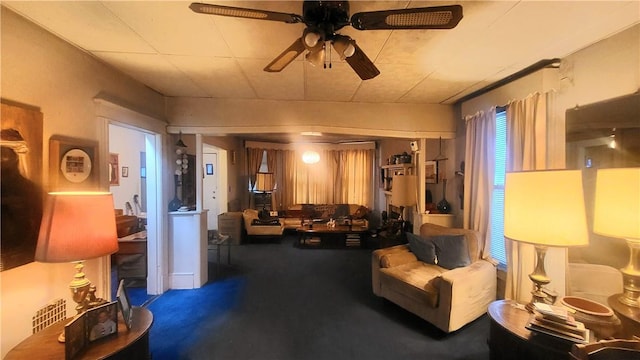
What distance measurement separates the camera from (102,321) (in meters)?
1.41

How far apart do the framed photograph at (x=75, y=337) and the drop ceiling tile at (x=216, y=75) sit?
195 cm

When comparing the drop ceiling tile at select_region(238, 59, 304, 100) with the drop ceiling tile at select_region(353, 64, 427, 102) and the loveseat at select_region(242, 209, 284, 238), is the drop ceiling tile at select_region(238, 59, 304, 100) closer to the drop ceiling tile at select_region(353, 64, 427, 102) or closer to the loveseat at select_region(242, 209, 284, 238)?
the drop ceiling tile at select_region(353, 64, 427, 102)

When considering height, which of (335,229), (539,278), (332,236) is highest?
(539,278)

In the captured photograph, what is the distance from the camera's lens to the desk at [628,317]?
4.40 ft

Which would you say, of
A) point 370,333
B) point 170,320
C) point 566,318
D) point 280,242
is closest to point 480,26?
point 566,318

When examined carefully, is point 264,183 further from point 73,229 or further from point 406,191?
point 73,229

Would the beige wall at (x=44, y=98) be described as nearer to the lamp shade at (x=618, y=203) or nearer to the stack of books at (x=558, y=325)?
the stack of books at (x=558, y=325)

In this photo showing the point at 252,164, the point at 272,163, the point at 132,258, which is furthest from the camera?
the point at 272,163

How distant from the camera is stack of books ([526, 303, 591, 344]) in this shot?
4.19 feet

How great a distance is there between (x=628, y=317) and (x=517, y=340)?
0.57 m

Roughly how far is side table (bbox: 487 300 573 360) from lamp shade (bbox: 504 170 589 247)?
482 millimetres

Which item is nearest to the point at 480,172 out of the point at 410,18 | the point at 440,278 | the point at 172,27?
the point at 440,278

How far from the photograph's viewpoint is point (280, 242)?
19.1ft

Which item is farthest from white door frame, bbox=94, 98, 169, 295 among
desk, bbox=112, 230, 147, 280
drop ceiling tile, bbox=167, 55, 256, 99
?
drop ceiling tile, bbox=167, 55, 256, 99
